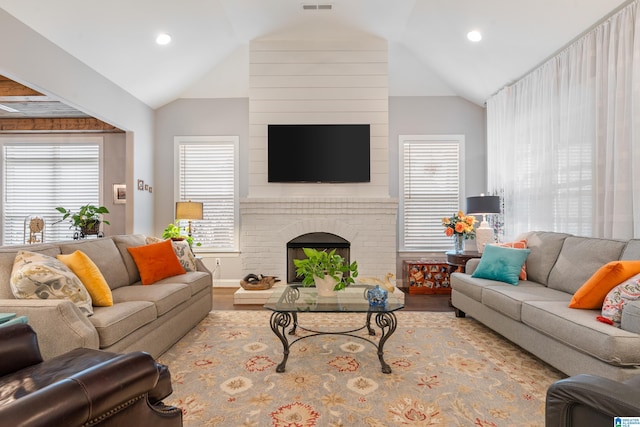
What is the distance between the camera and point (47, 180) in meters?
5.69

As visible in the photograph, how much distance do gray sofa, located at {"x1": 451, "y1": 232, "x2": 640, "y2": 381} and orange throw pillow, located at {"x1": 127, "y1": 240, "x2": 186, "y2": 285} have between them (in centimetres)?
303

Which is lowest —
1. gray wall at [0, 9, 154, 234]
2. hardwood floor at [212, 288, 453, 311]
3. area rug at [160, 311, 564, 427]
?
hardwood floor at [212, 288, 453, 311]

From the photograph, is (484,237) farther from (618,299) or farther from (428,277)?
(618,299)

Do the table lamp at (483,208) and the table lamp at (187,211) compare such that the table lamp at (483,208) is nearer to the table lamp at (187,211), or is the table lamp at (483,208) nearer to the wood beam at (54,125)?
the table lamp at (187,211)

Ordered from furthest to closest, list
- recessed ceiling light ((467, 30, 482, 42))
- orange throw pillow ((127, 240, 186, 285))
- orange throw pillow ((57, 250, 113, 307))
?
recessed ceiling light ((467, 30, 482, 42))
orange throw pillow ((127, 240, 186, 285))
orange throw pillow ((57, 250, 113, 307))

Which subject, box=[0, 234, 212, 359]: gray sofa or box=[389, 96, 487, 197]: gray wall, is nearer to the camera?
box=[0, 234, 212, 359]: gray sofa

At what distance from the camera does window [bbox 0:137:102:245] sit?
5633mm

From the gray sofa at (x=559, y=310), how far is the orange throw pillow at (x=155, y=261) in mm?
3025

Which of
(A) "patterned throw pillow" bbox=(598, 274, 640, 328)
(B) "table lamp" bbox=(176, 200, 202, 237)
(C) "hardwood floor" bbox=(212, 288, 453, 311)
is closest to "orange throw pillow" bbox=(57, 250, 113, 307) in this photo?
(C) "hardwood floor" bbox=(212, 288, 453, 311)

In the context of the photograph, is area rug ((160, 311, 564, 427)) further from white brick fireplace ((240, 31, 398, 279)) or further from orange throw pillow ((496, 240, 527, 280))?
white brick fireplace ((240, 31, 398, 279))

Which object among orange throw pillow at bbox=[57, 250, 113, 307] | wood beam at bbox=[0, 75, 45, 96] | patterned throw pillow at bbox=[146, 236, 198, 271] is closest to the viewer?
orange throw pillow at bbox=[57, 250, 113, 307]

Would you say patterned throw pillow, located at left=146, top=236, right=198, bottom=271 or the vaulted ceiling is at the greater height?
the vaulted ceiling

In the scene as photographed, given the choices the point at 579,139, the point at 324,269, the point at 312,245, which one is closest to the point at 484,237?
the point at 579,139

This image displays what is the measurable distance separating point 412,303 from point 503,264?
1.45m
